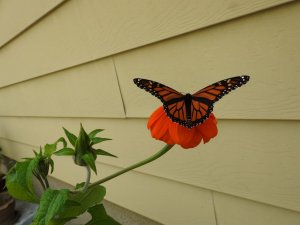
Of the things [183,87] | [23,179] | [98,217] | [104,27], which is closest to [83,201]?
[98,217]

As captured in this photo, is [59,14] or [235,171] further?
[59,14]

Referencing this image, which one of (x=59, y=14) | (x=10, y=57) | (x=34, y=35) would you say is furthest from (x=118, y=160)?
(x=10, y=57)

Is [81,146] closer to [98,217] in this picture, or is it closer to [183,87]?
[98,217]

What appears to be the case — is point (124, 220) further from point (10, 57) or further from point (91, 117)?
point (10, 57)

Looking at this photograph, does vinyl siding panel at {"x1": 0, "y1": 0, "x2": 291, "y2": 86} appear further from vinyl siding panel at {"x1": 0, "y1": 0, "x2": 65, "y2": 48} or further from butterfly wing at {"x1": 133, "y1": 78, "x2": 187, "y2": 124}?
butterfly wing at {"x1": 133, "y1": 78, "x2": 187, "y2": 124}

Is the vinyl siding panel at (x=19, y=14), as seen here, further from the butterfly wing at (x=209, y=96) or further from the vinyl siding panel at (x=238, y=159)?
the butterfly wing at (x=209, y=96)

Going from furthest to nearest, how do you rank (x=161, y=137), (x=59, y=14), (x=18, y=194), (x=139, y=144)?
1. (x=59, y=14)
2. (x=139, y=144)
3. (x=18, y=194)
4. (x=161, y=137)
